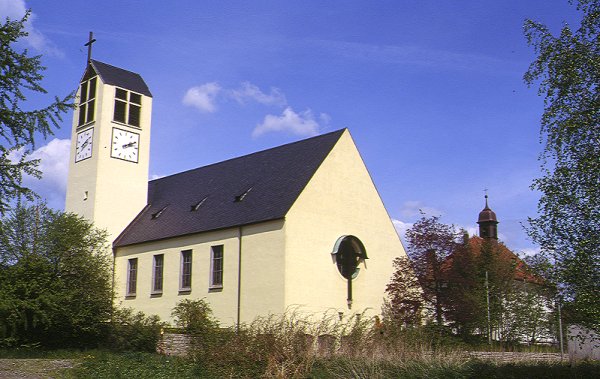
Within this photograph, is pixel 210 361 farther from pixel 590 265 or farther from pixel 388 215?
pixel 388 215

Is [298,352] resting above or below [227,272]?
below

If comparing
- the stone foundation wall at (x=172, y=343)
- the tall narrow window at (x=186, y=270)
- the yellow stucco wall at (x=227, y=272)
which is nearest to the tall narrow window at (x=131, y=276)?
the yellow stucco wall at (x=227, y=272)

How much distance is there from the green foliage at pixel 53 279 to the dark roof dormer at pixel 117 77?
11.7 m

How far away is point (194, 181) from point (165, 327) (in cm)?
1221

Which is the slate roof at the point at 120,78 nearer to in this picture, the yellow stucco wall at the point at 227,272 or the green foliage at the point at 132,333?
the yellow stucco wall at the point at 227,272

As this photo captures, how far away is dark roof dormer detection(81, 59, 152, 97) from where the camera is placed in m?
38.9

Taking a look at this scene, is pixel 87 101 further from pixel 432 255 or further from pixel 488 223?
pixel 488 223

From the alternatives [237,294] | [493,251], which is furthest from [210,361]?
[493,251]

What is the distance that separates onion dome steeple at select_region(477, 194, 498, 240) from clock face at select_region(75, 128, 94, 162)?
35.1 m

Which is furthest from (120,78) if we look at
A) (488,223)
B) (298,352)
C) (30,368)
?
(488,223)

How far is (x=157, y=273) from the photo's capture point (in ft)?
112

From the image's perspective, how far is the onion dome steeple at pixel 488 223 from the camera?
58281 mm

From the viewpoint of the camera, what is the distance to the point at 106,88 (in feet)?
A: 125

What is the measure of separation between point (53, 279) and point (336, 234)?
40.6ft
